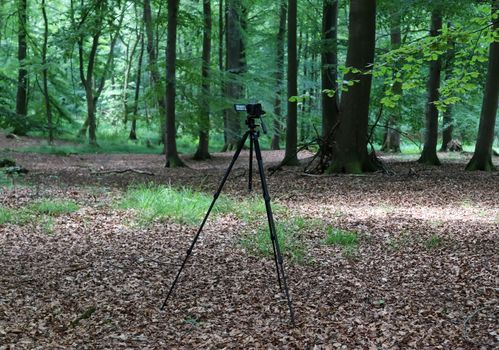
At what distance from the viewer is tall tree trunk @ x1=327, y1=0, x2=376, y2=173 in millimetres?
11867

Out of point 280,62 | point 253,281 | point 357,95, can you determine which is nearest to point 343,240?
point 253,281

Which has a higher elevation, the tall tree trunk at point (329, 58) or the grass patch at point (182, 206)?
the tall tree trunk at point (329, 58)

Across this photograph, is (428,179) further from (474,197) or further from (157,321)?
(157,321)

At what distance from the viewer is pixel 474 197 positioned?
30.8 feet

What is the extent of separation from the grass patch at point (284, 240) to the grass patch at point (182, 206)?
78 cm

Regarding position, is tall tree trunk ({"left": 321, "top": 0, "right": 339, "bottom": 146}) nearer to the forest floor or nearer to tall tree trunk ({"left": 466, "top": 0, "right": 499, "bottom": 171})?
tall tree trunk ({"left": 466, "top": 0, "right": 499, "bottom": 171})

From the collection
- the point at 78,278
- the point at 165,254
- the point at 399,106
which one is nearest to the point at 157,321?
the point at 78,278

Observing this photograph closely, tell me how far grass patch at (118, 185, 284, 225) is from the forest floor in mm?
217

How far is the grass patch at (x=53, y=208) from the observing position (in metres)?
8.01

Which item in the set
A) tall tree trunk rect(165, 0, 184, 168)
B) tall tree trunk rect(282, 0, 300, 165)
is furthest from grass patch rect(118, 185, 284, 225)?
tall tree trunk rect(165, 0, 184, 168)

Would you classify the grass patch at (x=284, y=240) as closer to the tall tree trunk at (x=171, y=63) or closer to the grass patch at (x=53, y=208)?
the grass patch at (x=53, y=208)

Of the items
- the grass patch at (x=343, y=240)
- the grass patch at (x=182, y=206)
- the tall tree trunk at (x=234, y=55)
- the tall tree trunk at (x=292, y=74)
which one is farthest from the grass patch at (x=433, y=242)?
the tall tree trunk at (x=234, y=55)

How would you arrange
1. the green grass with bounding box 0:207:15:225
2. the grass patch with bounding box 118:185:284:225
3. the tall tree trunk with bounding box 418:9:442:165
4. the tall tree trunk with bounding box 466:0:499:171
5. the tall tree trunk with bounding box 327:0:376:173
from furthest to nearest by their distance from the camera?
the tall tree trunk with bounding box 418:9:442:165, the tall tree trunk with bounding box 466:0:499:171, the tall tree trunk with bounding box 327:0:376:173, the grass patch with bounding box 118:185:284:225, the green grass with bounding box 0:207:15:225

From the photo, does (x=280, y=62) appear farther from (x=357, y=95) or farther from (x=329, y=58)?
(x=357, y=95)
